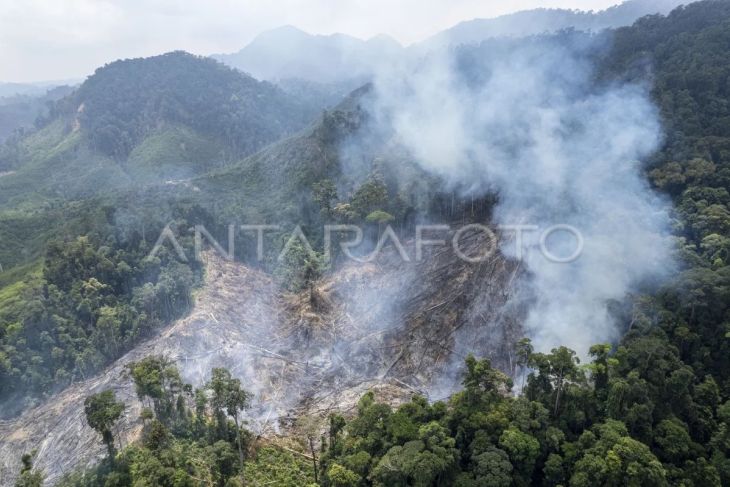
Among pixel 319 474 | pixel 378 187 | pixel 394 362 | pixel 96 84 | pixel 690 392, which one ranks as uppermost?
pixel 96 84

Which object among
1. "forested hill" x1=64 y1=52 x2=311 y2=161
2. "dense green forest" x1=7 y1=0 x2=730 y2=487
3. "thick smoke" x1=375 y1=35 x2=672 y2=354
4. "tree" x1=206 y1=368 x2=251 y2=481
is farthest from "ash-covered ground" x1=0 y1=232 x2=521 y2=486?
"forested hill" x1=64 y1=52 x2=311 y2=161

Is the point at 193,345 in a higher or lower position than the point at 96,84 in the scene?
lower

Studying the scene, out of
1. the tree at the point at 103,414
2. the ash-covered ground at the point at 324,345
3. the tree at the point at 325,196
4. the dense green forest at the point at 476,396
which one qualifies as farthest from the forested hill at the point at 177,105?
the tree at the point at 103,414

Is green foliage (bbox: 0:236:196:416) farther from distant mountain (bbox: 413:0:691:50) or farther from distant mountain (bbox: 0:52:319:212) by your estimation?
distant mountain (bbox: 413:0:691:50)

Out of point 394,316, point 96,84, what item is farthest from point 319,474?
point 96,84

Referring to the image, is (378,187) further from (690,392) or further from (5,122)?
(5,122)

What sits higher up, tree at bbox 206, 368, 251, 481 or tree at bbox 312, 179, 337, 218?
tree at bbox 312, 179, 337, 218
